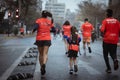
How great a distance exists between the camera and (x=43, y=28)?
42.6ft

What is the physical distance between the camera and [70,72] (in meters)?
13.0

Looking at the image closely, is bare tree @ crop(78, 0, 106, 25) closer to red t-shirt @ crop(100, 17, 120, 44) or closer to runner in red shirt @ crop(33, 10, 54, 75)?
red t-shirt @ crop(100, 17, 120, 44)

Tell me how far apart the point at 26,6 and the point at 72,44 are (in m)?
69.4

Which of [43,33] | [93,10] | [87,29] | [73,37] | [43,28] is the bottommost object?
[93,10]

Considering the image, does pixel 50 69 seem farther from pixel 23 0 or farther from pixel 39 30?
pixel 23 0

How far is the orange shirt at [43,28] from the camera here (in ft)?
42.5

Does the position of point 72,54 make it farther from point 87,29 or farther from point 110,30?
point 87,29

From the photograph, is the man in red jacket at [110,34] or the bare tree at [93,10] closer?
the man in red jacket at [110,34]

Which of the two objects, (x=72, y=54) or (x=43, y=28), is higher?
(x=43, y=28)

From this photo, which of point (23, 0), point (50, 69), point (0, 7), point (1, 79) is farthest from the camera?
point (23, 0)

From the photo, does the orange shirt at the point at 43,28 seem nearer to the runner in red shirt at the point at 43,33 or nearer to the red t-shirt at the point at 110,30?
the runner in red shirt at the point at 43,33

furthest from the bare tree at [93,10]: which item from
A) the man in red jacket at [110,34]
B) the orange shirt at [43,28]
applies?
the orange shirt at [43,28]

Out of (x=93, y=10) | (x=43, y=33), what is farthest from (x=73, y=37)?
(x=93, y=10)

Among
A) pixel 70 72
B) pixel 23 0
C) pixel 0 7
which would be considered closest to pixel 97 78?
pixel 70 72
